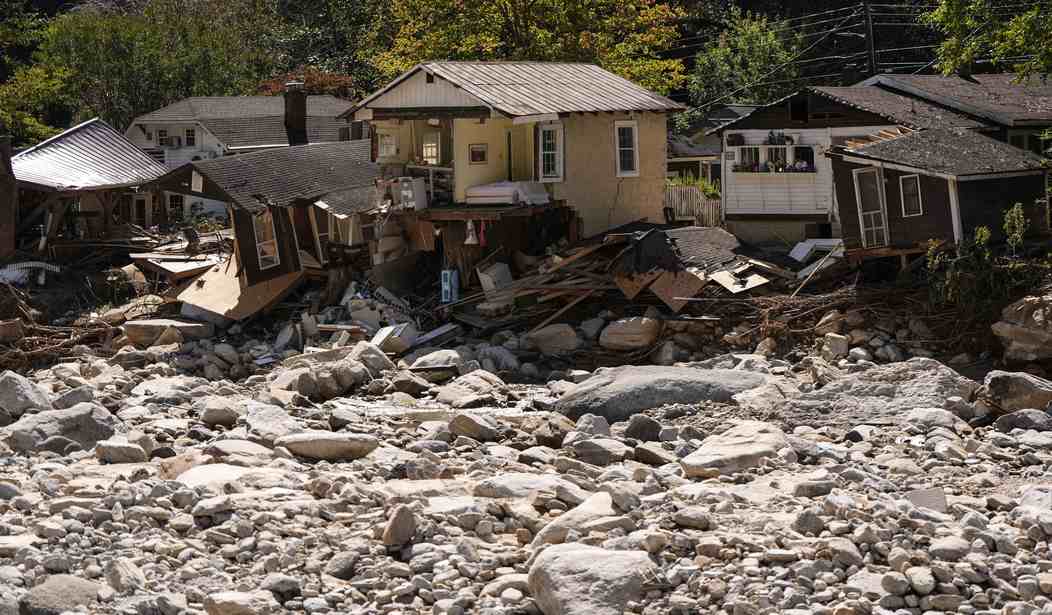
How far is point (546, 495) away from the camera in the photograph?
54.7 feet

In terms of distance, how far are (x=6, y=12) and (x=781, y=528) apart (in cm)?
5508

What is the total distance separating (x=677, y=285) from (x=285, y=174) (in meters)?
10.4

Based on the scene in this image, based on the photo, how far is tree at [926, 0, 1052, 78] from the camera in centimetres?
2862

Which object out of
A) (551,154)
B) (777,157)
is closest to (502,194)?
(551,154)

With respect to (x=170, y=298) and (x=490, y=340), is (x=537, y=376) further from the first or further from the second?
(x=170, y=298)

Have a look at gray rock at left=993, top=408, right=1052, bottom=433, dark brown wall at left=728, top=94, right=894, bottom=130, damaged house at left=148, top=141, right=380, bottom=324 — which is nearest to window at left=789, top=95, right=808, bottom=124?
dark brown wall at left=728, top=94, right=894, bottom=130

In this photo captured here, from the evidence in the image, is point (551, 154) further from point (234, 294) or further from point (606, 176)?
point (234, 294)

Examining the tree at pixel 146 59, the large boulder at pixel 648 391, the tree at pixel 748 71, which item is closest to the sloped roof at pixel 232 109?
the tree at pixel 146 59

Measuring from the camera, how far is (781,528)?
15.3 m

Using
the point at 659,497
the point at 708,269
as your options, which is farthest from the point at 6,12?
the point at 659,497

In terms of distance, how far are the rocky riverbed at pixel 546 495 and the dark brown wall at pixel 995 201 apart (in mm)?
3686

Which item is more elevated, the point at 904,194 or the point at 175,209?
the point at 175,209

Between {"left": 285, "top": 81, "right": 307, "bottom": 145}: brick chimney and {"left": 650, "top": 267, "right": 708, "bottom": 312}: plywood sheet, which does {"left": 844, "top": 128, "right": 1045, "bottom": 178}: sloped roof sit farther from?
{"left": 285, "top": 81, "right": 307, "bottom": 145}: brick chimney

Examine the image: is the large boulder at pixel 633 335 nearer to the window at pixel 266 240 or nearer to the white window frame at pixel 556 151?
the white window frame at pixel 556 151
